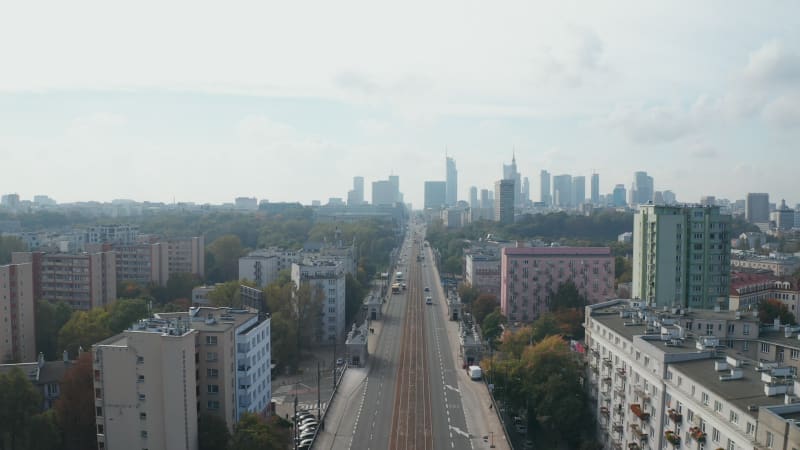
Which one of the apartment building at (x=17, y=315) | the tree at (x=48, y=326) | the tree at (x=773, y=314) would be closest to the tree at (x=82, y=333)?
the apartment building at (x=17, y=315)

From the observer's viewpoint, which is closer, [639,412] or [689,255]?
[639,412]

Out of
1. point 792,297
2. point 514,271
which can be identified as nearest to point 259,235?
point 514,271

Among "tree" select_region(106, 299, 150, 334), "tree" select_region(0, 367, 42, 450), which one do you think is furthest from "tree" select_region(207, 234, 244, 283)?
"tree" select_region(0, 367, 42, 450)

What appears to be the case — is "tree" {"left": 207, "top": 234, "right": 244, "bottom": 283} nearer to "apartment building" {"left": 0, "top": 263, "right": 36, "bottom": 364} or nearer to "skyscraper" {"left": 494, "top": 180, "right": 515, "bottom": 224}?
"apartment building" {"left": 0, "top": 263, "right": 36, "bottom": 364}

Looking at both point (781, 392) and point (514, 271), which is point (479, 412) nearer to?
point (781, 392)

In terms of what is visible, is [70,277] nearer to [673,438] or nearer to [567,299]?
[567,299]

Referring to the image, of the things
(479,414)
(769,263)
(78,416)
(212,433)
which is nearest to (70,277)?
(78,416)
